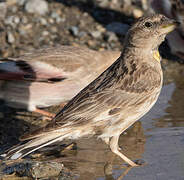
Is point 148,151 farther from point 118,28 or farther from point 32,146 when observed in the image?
point 118,28

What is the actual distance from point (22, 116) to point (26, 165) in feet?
6.15

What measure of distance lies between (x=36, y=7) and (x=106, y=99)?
14.8ft

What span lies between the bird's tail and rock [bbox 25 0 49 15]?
454cm

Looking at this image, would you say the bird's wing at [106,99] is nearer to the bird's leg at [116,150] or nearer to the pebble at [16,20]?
the bird's leg at [116,150]

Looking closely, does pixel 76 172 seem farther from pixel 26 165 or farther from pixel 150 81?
pixel 150 81

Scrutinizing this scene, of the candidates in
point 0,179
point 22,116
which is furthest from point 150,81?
point 22,116

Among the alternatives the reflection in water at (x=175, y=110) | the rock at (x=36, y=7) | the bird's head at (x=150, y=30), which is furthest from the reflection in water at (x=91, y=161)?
the rock at (x=36, y=7)

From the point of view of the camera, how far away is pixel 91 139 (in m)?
6.18

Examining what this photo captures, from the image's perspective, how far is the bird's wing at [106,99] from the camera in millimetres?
5195

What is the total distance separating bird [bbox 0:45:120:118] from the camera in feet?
22.2

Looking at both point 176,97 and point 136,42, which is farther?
point 176,97

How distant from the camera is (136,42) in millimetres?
5492

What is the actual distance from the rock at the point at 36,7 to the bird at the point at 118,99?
4108mm

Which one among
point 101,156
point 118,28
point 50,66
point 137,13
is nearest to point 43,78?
point 50,66
